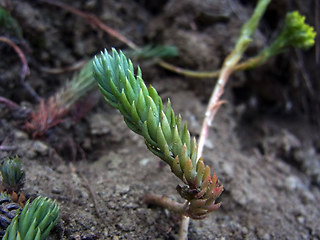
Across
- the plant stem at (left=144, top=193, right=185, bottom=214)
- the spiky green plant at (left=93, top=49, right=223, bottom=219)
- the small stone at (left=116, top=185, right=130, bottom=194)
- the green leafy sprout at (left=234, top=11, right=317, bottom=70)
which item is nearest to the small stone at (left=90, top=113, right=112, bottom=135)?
the small stone at (left=116, top=185, right=130, bottom=194)

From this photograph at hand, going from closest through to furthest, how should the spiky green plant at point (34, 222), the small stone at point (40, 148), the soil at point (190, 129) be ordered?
the spiky green plant at point (34, 222), the soil at point (190, 129), the small stone at point (40, 148)

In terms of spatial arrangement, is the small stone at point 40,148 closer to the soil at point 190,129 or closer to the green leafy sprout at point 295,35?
the soil at point 190,129

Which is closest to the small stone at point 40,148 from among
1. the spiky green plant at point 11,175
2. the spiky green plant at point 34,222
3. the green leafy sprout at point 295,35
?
the spiky green plant at point 11,175

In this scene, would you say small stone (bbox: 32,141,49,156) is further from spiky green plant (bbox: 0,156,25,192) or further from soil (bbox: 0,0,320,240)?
spiky green plant (bbox: 0,156,25,192)

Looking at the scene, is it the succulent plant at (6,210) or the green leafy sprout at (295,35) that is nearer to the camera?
the succulent plant at (6,210)

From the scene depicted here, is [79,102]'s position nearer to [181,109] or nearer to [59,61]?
[59,61]

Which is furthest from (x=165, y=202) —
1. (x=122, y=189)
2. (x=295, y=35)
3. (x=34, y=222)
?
(x=295, y=35)
